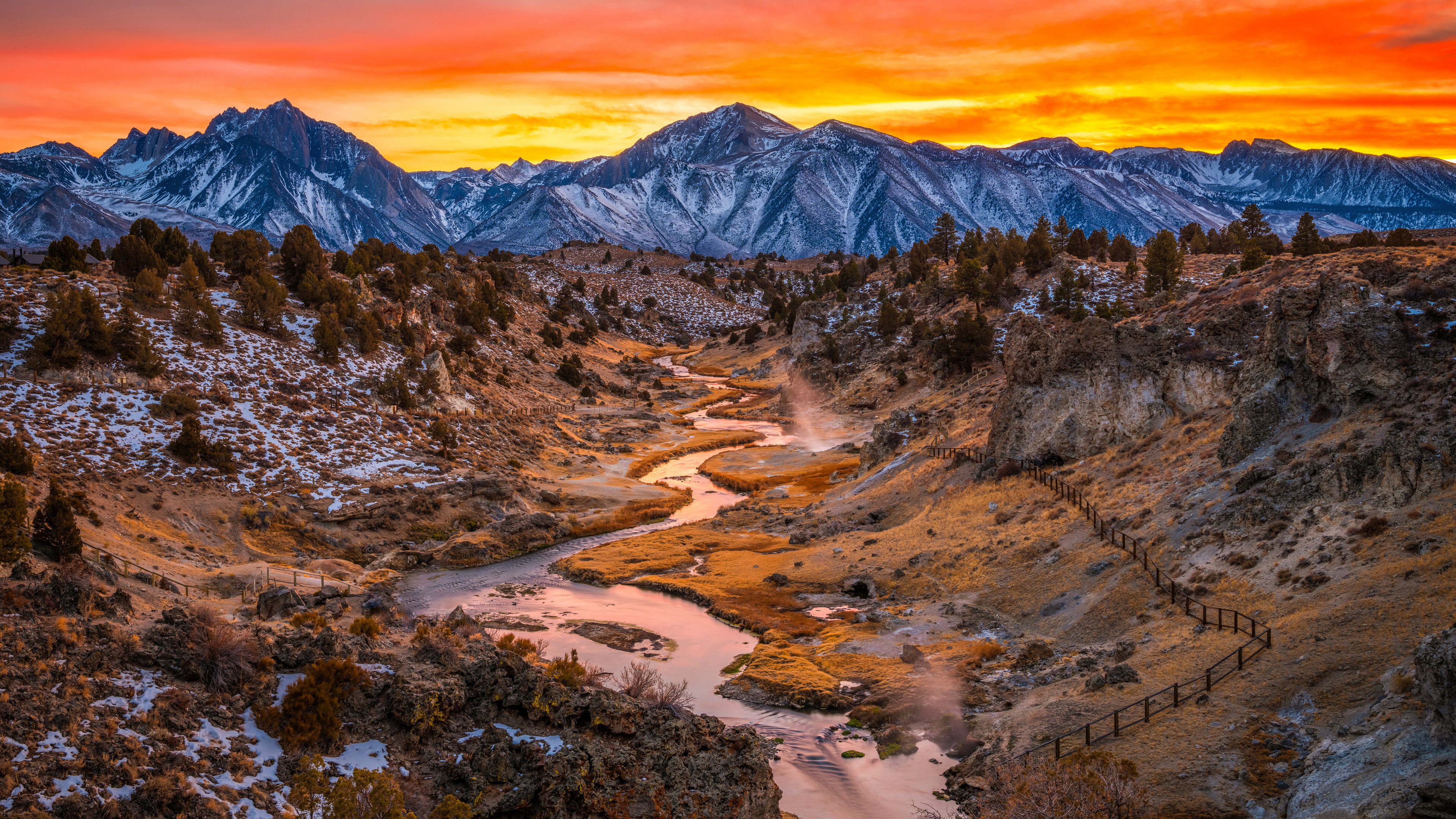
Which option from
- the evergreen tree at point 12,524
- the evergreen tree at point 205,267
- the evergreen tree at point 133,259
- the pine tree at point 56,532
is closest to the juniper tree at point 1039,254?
the evergreen tree at point 205,267

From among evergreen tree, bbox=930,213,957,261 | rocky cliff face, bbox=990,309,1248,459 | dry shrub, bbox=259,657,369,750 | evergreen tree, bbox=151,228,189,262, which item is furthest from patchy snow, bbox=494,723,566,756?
evergreen tree, bbox=930,213,957,261

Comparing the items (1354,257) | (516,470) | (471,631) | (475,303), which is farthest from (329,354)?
(1354,257)

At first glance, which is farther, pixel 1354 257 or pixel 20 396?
pixel 20 396

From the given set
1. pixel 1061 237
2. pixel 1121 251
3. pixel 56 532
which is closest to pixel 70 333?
pixel 56 532

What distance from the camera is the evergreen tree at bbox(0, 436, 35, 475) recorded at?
130ft

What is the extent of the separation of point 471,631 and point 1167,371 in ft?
118

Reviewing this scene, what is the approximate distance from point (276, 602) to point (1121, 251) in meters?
114

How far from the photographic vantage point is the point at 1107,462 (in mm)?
42812

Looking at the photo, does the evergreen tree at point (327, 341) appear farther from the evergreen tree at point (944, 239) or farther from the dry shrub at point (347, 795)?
the evergreen tree at point (944, 239)

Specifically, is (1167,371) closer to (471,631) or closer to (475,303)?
(471,631)

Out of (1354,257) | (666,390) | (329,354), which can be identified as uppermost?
(1354,257)

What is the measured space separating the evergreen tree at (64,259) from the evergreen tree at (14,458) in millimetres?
31901

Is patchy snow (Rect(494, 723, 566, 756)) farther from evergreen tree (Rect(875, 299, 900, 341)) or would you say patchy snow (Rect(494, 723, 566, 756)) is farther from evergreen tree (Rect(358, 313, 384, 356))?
evergreen tree (Rect(875, 299, 900, 341))

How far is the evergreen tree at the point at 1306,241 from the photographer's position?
7575cm
